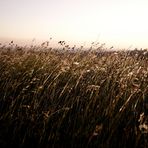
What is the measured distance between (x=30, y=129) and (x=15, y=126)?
240mm

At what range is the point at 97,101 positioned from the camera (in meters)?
3.72

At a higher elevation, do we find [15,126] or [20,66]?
[20,66]

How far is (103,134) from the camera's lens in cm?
299

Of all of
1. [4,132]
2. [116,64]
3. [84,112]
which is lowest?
[4,132]

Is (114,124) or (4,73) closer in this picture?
(114,124)

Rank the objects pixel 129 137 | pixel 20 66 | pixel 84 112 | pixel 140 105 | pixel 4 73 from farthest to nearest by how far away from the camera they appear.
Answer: pixel 20 66
pixel 4 73
pixel 140 105
pixel 84 112
pixel 129 137

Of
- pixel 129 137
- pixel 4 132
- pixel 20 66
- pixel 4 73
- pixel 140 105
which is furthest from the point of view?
pixel 20 66

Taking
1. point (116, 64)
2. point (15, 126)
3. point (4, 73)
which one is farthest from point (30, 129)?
point (116, 64)

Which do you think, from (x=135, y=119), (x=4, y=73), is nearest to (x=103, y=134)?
(x=135, y=119)

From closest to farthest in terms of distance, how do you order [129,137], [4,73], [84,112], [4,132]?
1. [129,137]
2. [4,132]
3. [84,112]
4. [4,73]

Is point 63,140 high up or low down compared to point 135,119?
down

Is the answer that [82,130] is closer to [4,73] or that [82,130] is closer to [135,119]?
[135,119]

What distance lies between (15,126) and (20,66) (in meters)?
2.29

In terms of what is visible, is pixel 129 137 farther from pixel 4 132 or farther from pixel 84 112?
pixel 4 132
